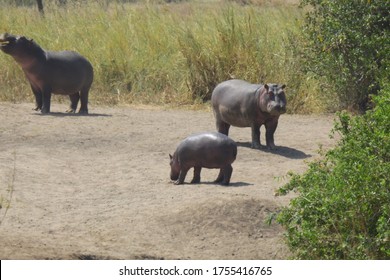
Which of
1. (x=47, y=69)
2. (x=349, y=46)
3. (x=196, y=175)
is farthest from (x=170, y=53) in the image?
(x=196, y=175)

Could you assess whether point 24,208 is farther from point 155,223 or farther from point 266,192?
point 266,192

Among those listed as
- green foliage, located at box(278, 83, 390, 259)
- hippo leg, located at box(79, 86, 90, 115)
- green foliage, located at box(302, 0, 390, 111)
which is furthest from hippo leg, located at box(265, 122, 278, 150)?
green foliage, located at box(278, 83, 390, 259)

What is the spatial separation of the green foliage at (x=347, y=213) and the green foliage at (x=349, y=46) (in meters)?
5.78

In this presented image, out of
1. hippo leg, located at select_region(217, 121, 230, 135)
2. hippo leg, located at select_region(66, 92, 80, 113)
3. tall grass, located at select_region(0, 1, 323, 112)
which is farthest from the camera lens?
tall grass, located at select_region(0, 1, 323, 112)

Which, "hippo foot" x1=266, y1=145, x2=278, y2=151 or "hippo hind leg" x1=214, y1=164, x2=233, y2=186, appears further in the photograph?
"hippo foot" x1=266, y1=145, x2=278, y2=151

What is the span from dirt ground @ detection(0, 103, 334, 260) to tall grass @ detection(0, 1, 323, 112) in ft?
5.12

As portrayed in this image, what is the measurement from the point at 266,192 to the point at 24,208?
88.8 inches

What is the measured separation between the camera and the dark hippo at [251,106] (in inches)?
498

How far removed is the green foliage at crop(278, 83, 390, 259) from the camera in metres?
7.58

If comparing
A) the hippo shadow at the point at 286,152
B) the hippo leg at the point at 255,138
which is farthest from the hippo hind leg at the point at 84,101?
the hippo leg at the point at 255,138

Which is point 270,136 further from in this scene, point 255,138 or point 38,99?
point 38,99

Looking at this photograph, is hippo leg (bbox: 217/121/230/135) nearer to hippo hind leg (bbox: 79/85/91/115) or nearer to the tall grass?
the tall grass

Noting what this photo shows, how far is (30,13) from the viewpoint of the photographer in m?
22.2

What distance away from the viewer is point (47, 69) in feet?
52.0
